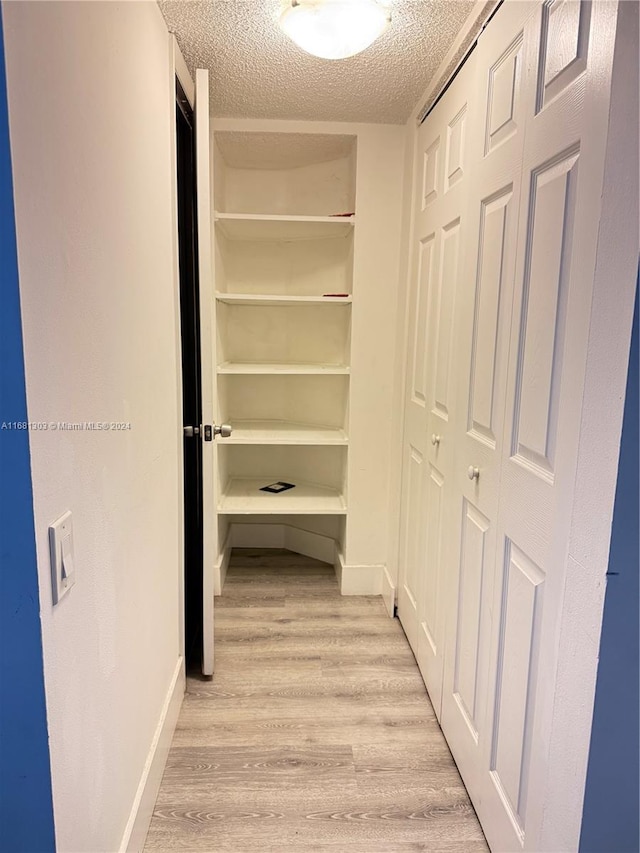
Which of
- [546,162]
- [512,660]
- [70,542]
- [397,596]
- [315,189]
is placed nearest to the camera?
[70,542]

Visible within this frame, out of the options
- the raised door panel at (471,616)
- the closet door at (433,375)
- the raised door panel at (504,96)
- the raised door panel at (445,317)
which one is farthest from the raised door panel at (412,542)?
the raised door panel at (504,96)

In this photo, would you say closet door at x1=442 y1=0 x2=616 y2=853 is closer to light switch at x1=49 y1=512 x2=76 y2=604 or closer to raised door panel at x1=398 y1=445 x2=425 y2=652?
raised door panel at x1=398 y1=445 x2=425 y2=652

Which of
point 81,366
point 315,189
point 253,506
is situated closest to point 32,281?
point 81,366

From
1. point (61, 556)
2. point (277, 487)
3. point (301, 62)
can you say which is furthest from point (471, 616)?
point (301, 62)

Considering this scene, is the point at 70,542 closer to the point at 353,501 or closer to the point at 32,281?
the point at 32,281

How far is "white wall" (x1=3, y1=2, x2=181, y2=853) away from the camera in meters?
0.84

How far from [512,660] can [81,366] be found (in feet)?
3.88

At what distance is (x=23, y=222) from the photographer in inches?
30.9

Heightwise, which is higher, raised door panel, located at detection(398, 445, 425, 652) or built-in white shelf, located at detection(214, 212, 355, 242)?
built-in white shelf, located at detection(214, 212, 355, 242)

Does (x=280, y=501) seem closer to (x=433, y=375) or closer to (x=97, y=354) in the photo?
(x=433, y=375)

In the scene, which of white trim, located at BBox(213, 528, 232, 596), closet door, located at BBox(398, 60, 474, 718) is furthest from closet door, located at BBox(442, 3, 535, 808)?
white trim, located at BBox(213, 528, 232, 596)

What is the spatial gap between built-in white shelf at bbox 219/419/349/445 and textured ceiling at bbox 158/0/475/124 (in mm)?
1549

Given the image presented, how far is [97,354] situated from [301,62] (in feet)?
4.89

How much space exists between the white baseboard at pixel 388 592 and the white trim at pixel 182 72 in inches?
91.4
